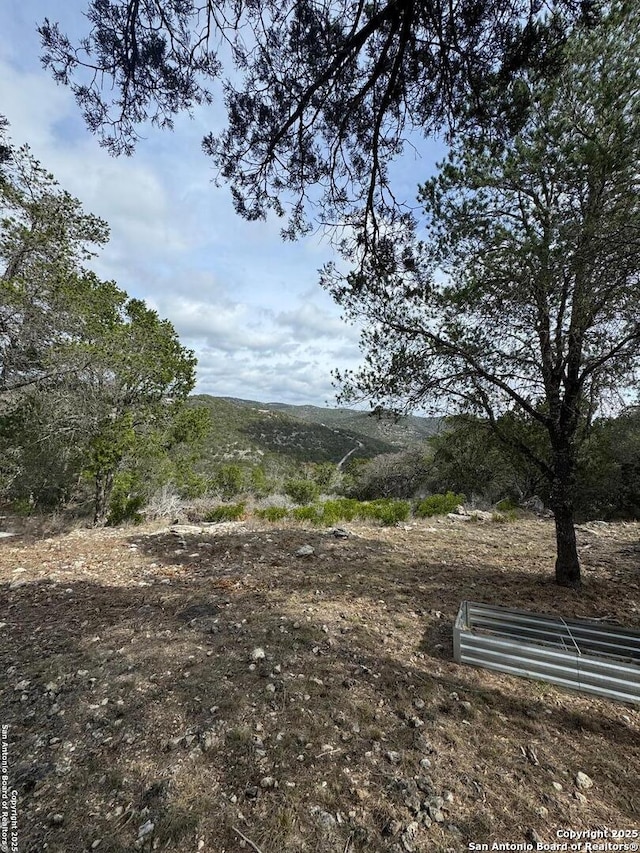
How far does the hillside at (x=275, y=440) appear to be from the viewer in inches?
1272

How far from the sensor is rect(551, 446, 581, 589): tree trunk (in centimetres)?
428

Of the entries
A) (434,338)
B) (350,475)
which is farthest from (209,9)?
(350,475)

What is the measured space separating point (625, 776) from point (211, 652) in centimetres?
259

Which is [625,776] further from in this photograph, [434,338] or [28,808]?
[434,338]

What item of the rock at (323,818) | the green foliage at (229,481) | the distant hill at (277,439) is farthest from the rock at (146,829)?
the distant hill at (277,439)

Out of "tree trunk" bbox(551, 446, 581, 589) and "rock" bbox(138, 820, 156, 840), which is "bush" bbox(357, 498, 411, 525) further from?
"rock" bbox(138, 820, 156, 840)

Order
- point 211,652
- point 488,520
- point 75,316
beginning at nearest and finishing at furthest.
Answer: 1. point 211,652
2. point 75,316
3. point 488,520

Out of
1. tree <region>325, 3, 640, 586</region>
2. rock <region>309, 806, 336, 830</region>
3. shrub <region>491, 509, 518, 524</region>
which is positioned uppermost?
tree <region>325, 3, 640, 586</region>

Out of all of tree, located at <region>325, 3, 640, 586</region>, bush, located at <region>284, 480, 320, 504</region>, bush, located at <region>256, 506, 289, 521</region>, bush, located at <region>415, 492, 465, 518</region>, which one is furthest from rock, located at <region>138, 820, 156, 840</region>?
bush, located at <region>284, 480, 320, 504</region>

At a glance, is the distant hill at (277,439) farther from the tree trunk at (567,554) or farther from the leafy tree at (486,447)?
the tree trunk at (567,554)

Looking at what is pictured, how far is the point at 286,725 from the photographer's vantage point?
2.03m

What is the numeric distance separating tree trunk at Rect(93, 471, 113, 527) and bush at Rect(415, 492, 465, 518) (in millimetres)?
7814

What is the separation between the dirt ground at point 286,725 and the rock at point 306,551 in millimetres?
1160

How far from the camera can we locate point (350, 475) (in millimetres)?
20781
